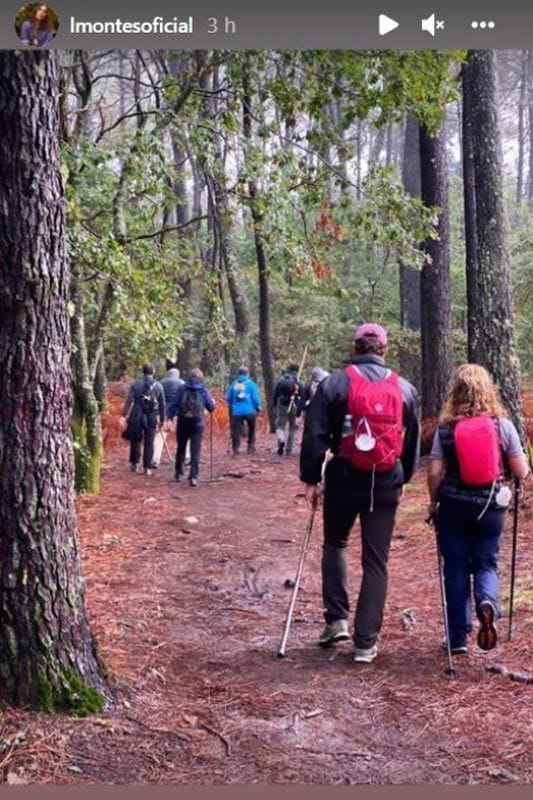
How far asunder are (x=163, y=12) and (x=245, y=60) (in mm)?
3892

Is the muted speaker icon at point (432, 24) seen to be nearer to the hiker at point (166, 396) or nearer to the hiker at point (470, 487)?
the hiker at point (470, 487)

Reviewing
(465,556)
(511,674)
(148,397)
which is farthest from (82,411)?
(511,674)

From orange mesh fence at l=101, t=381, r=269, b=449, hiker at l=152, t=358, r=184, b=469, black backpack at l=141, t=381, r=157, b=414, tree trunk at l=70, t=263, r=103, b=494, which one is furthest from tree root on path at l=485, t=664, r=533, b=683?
orange mesh fence at l=101, t=381, r=269, b=449

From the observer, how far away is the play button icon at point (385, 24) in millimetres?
2646

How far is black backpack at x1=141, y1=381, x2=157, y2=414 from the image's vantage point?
12.5 m

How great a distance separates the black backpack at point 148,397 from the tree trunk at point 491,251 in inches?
213

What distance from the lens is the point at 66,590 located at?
363cm

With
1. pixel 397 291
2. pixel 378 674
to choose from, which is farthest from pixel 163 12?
pixel 397 291

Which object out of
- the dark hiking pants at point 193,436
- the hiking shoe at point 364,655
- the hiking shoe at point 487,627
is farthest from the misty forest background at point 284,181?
the hiking shoe at point 364,655

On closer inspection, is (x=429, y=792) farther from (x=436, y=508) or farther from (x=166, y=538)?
(x=166, y=538)

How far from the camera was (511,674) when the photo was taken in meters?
4.38

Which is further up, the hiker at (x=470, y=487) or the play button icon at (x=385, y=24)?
the play button icon at (x=385, y=24)

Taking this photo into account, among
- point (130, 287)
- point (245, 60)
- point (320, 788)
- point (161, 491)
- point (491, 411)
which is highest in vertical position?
point (245, 60)

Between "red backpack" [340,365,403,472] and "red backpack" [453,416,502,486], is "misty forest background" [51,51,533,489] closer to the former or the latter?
"red backpack" [340,365,403,472]
